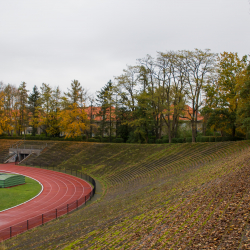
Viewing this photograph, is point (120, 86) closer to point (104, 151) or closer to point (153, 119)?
point (153, 119)

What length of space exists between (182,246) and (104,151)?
117 ft

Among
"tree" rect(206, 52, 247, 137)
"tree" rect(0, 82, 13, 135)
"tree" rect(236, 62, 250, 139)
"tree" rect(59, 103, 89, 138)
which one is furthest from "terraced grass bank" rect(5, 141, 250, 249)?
"tree" rect(0, 82, 13, 135)

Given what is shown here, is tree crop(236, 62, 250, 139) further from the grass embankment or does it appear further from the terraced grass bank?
the grass embankment

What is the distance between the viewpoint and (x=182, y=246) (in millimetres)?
6684

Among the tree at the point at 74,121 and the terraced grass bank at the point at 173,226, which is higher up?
the tree at the point at 74,121

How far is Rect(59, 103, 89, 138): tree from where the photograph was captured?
49.4 metres

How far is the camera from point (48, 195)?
24375mm

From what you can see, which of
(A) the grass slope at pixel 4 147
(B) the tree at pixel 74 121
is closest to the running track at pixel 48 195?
(A) the grass slope at pixel 4 147

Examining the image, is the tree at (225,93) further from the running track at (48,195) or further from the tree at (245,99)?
the running track at (48,195)

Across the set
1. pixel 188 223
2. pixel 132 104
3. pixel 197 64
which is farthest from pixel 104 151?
pixel 188 223

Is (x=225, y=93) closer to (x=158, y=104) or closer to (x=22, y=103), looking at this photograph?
(x=158, y=104)

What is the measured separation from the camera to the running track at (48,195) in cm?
1807

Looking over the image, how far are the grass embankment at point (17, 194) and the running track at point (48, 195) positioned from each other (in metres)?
0.86

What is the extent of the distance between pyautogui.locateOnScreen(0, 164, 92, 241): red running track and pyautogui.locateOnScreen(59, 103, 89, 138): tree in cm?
1326
